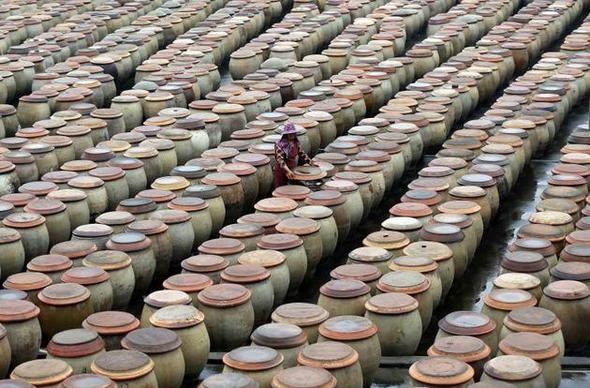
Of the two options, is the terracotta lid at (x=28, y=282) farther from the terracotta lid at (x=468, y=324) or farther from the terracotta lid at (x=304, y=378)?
the terracotta lid at (x=468, y=324)

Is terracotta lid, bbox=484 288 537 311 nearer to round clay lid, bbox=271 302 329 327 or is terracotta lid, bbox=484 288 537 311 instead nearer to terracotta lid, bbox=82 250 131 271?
round clay lid, bbox=271 302 329 327

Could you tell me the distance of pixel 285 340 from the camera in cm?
950

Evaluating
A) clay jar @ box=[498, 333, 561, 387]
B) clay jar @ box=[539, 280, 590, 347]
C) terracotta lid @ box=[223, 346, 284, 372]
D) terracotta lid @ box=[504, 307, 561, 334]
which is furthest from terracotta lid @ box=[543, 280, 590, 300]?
terracotta lid @ box=[223, 346, 284, 372]

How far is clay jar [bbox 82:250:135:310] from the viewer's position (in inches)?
443

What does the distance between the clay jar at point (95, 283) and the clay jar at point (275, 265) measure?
126 cm

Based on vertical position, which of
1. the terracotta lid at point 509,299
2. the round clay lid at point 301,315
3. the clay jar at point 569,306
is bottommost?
the clay jar at point 569,306

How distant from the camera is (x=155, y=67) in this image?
1964 cm

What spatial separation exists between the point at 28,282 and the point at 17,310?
706mm

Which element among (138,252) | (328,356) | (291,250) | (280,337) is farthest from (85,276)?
(328,356)

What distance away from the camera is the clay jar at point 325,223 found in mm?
12484

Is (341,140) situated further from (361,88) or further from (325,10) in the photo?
(325,10)

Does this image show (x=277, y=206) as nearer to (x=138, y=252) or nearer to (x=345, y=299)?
(x=138, y=252)

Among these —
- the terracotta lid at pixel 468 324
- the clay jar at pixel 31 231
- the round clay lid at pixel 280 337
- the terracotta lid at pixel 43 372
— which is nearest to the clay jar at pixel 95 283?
the clay jar at pixel 31 231

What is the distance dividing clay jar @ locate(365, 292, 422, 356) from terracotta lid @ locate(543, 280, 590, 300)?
3.87ft
